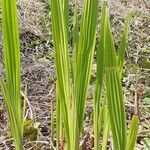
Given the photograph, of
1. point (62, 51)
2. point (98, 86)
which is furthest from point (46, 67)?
point (62, 51)

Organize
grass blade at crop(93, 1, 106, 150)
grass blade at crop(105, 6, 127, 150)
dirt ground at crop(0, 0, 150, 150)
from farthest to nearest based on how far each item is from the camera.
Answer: dirt ground at crop(0, 0, 150, 150) < grass blade at crop(93, 1, 106, 150) < grass blade at crop(105, 6, 127, 150)

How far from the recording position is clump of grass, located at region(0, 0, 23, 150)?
59 centimetres

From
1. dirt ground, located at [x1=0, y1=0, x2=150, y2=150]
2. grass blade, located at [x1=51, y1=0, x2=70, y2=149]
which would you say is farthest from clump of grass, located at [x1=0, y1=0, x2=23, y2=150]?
dirt ground, located at [x1=0, y1=0, x2=150, y2=150]

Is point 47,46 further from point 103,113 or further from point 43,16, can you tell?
point 103,113

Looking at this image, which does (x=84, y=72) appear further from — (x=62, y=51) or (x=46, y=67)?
(x=46, y=67)

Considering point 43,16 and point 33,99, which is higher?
point 43,16

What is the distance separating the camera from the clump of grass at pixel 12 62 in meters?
0.59

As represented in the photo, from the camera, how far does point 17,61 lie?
62cm

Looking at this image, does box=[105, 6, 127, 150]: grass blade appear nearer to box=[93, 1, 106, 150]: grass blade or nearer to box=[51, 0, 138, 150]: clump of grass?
box=[51, 0, 138, 150]: clump of grass

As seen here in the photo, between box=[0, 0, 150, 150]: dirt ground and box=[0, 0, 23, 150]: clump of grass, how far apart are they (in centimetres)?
37

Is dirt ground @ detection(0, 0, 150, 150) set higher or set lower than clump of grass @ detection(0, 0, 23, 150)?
lower

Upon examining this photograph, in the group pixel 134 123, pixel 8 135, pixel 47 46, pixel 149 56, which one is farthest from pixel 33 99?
pixel 134 123

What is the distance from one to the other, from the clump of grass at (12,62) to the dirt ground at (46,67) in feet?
1.22

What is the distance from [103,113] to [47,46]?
1.41 meters
